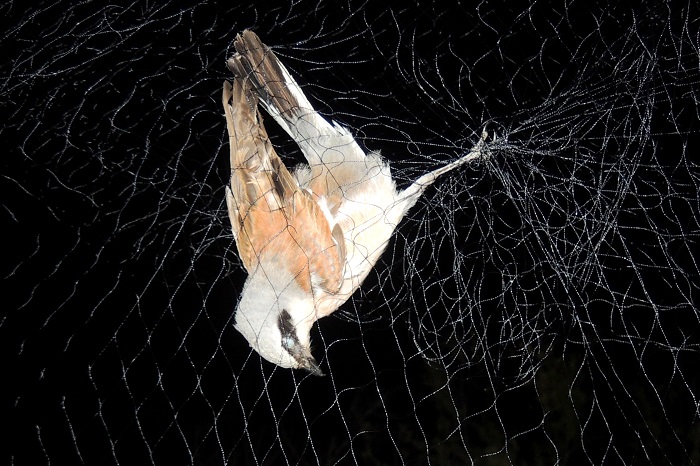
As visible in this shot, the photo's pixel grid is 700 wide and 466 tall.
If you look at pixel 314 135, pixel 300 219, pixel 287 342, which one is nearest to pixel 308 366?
pixel 287 342

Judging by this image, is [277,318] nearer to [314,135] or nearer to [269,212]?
[269,212]

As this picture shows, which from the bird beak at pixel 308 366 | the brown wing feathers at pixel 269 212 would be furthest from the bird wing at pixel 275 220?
the bird beak at pixel 308 366

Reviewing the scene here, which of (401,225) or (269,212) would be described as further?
(401,225)

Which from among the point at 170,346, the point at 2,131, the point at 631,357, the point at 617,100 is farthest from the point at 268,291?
the point at 631,357

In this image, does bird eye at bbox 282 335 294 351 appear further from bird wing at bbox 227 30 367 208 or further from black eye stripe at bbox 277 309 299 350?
bird wing at bbox 227 30 367 208

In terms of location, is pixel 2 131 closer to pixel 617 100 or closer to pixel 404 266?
pixel 404 266

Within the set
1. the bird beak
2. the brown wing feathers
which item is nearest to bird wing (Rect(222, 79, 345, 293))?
the brown wing feathers
